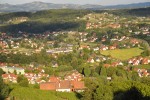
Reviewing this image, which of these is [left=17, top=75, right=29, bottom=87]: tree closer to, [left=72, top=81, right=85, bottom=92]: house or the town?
the town

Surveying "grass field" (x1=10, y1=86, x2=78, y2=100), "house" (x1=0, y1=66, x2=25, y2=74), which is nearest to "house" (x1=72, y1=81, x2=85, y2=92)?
"grass field" (x1=10, y1=86, x2=78, y2=100)

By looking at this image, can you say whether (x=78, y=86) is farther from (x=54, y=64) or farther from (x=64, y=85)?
(x=54, y=64)

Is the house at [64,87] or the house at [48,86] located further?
the house at [48,86]

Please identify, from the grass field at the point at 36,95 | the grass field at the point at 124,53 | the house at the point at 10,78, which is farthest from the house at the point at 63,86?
the grass field at the point at 124,53

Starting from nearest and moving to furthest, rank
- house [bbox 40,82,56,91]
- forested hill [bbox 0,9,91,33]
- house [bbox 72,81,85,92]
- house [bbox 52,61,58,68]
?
Result: 1. house [bbox 72,81,85,92]
2. house [bbox 40,82,56,91]
3. house [bbox 52,61,58,68]
4. forested hill [bbox 0,9,91,33]

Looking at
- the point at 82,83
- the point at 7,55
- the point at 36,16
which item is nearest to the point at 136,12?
the point at 36,16

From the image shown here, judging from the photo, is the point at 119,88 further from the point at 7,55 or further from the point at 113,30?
the point at 113,30

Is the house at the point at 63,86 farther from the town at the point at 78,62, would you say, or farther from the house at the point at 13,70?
the house at the point at 13,70

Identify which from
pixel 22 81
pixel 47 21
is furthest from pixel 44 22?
Answer: pixel 22 81
